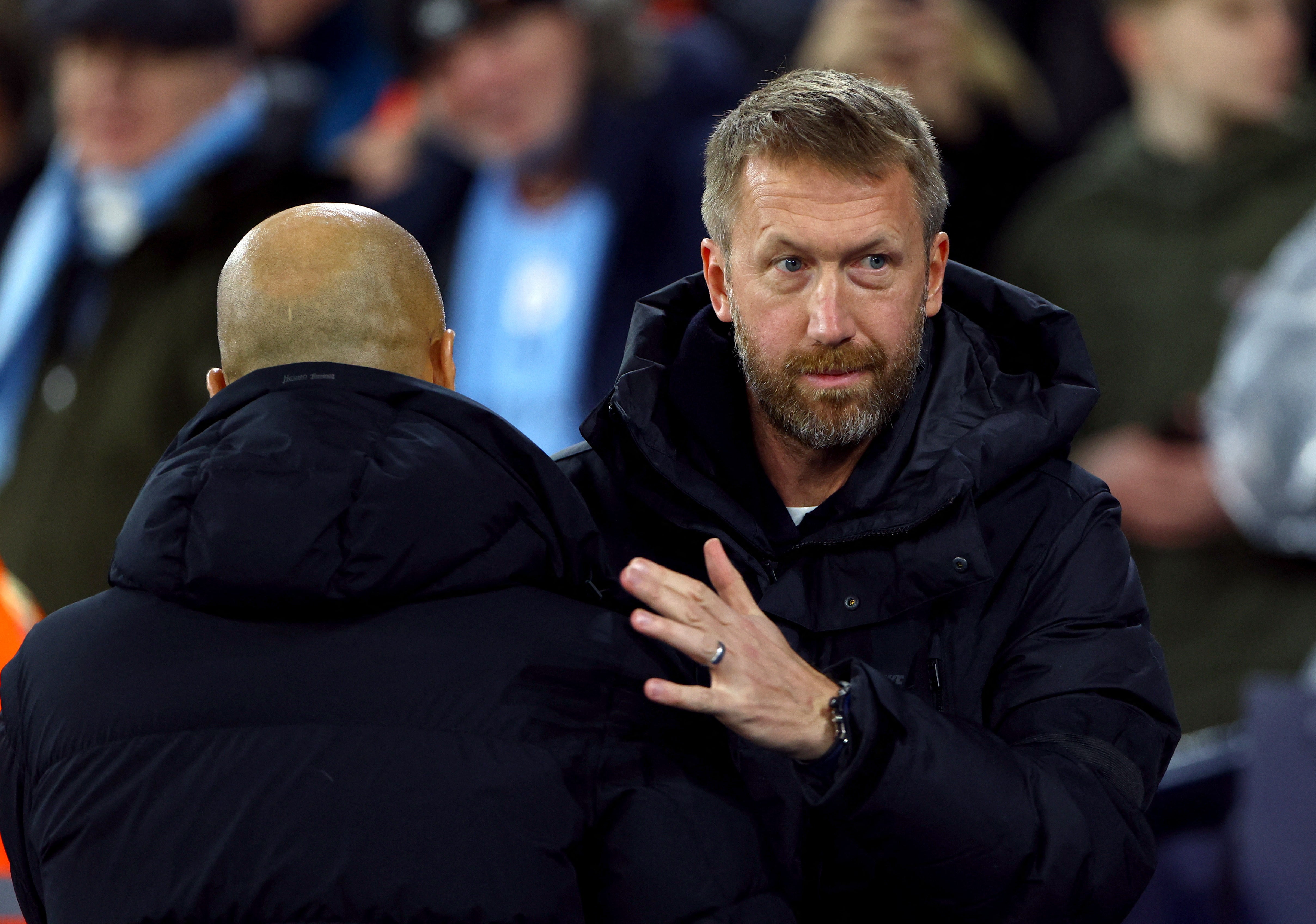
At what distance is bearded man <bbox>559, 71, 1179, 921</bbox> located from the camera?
1.55 metres

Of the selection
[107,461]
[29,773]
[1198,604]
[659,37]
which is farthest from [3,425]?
[29,773]

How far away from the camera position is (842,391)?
6.15 feet

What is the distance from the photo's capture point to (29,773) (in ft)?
4.76

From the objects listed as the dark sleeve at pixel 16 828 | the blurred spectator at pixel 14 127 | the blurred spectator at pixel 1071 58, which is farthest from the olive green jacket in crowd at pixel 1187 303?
the blurred spectator at pixel 14 127

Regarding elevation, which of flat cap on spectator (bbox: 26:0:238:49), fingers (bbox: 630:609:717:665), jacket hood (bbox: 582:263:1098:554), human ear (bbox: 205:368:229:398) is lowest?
fingers (bbox: 630:609:717:665)

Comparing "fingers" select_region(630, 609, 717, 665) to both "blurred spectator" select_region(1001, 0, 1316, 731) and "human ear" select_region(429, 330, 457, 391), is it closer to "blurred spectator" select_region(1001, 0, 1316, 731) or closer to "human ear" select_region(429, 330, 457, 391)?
"human ear" select_region(429, 330, 457, 391)

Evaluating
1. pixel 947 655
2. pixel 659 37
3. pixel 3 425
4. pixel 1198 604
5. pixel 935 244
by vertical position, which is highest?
pixel 659 37

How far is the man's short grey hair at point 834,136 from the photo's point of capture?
1864mm

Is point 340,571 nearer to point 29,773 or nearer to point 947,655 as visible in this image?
point 29,773

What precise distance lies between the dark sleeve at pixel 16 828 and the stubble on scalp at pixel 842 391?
3.07 feet

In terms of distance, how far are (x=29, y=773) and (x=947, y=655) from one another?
1.00 meters

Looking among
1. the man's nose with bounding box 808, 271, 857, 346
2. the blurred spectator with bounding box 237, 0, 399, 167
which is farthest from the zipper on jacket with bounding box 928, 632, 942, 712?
the blurred spectator with bounding box 237, 0, 399, 167

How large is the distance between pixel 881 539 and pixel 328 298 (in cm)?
69

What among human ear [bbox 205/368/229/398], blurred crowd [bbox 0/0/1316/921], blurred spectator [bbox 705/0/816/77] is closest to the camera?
human ear [bbox 205/368/229/398]
